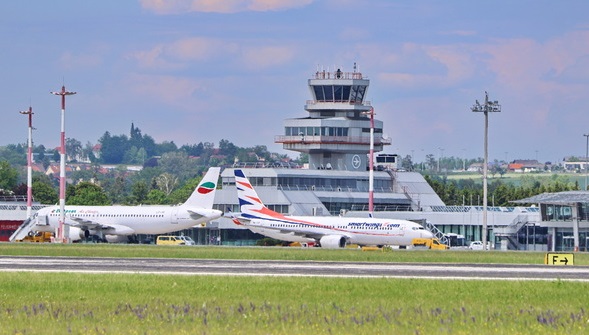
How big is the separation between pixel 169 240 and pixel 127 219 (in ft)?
30.8

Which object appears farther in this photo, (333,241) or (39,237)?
(39,237)

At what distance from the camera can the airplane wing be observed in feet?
413

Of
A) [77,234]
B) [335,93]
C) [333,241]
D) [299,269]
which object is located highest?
[335,93]

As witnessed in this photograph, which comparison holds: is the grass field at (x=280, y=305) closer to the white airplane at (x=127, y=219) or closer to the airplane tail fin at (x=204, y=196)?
the white airplane at (x=127, y=219)

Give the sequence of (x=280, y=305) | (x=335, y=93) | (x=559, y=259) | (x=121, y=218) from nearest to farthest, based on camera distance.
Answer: (x=280, y=305), (x=559, y=259), (x=121, y=218), (x=335, y=93)

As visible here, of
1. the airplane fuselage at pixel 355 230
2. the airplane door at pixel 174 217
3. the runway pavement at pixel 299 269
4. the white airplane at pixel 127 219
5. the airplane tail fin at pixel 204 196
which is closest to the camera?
the runway pavement at pixel 299 269

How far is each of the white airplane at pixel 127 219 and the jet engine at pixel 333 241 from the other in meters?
13.0

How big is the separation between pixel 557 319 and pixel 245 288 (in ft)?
45.3

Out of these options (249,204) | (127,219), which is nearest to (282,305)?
(249,204)

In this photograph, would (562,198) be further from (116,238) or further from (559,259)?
(559,259)

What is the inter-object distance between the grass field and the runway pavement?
5.09m

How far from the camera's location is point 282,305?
1596 inches

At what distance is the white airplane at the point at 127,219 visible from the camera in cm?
12419

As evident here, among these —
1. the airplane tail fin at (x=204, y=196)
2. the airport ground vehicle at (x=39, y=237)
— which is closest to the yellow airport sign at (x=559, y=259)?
the airplane tail fin at (x=204, y=196)
